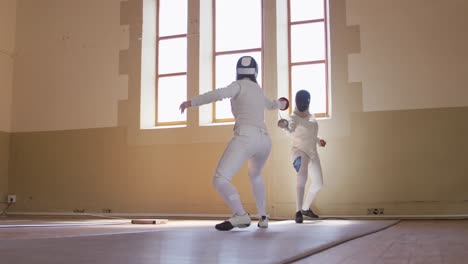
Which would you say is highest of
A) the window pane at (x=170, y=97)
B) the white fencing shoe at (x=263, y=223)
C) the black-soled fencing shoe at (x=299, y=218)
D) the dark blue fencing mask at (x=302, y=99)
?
the window pane at (x=170, y=97)

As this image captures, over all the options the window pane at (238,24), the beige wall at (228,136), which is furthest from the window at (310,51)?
the window pane at (238,24)

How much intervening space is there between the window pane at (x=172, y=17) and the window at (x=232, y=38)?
50 cm

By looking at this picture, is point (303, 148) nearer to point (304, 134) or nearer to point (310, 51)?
point (304, 134)

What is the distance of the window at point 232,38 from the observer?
7465 mm

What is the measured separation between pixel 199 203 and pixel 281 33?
8.31 feet

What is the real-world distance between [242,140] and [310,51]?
363 centimetres

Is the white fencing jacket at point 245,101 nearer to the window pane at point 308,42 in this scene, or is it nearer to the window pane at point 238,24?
the window pane at point 308,42

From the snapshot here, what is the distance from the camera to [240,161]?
151 inches

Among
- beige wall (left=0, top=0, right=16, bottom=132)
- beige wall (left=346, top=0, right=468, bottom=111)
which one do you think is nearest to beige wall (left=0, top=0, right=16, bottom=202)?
beige wall (left=0, top=0, right=16, bottom=132)

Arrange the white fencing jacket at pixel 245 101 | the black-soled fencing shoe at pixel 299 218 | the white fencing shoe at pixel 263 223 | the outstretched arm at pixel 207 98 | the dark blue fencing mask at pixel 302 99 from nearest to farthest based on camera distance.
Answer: the outstretched arm at pixel 207 98, the white fencing jacket at pixel 245 101, the white fencing shoe at pixel 263 223, the black-soled fencing shoe at pixel 299 218, the dark blue fencing mask at pixel 302 99

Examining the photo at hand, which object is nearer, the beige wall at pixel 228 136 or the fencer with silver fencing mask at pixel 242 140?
the fencer with silver fencing mask at pixel 242 140

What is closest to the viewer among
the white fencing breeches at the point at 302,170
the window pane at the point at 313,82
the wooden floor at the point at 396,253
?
the wooden floor at the point at 396,253

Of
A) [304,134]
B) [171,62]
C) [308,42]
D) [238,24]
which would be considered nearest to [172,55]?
[171,62]

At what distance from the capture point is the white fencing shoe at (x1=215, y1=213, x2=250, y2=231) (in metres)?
3.71
